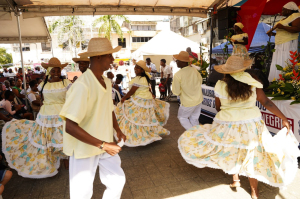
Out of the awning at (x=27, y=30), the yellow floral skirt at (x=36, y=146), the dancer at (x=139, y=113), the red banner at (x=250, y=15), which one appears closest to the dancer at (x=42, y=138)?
the yellow floral skirt at (x=36, y=146)

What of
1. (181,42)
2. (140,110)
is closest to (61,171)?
(140,110)

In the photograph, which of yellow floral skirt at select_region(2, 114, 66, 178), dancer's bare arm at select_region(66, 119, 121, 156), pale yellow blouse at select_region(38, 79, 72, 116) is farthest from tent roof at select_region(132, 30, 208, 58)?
dancer's bare arm at select_region(66, 119, 121, 156)

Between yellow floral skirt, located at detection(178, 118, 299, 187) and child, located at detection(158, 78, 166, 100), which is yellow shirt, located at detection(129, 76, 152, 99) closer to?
yellow floral skirt, located at detection(178, 118, 299, 187)

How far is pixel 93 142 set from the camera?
6.77ft

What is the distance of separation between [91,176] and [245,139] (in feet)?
6.52

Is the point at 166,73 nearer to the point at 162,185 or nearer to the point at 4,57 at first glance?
the point at 162,185

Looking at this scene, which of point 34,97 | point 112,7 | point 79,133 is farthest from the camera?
point 34,97

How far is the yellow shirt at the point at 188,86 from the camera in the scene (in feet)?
16.5

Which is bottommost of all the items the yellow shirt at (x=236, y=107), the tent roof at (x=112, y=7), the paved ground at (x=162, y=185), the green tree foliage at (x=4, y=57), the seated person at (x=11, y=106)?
the paved ground at (x=162, y=185)

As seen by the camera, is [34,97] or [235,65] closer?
[235,65]

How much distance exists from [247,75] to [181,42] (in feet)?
41.5

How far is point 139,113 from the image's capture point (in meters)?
5.46

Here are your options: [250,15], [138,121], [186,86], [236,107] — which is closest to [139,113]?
[138,121]

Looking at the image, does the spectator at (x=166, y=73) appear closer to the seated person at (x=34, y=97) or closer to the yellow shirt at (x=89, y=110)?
the seated person at (x=34, y=97)
